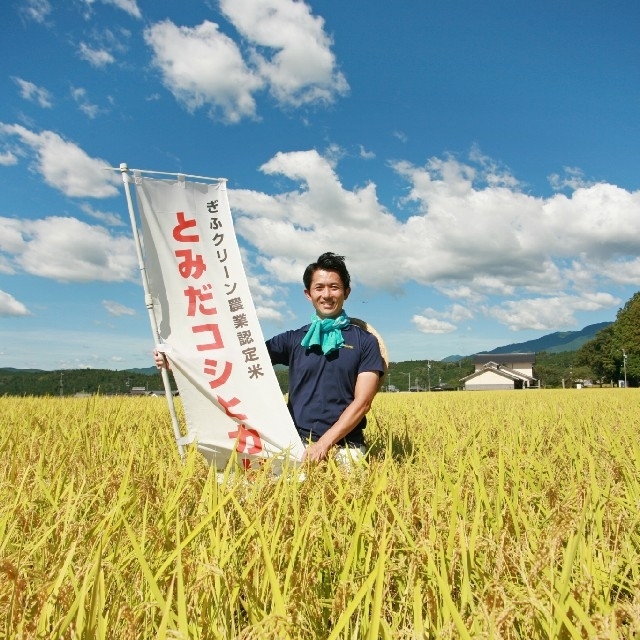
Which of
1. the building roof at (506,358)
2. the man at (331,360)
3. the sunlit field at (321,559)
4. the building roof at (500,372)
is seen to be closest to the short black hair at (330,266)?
the man at (331,360)

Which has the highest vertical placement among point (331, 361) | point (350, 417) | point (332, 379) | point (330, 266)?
point (330, 266)

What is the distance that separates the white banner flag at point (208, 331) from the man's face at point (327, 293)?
47cm

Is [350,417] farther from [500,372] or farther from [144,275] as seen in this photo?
[500,372]

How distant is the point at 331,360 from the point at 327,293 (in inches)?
17.1

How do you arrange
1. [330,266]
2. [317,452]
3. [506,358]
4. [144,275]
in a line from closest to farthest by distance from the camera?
[317,452] < [144,275] < [330,266] < [506,358]

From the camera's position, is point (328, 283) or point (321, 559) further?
point (328, 283)

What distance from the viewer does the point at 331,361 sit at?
3.31 metres

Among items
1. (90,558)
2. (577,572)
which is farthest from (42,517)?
(577,572)

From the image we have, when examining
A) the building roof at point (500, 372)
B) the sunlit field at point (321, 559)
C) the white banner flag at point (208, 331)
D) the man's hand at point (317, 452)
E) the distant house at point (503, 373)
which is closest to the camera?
the sunlit field at point (321, 559)

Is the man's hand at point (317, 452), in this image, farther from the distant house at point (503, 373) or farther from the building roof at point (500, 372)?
the building roof at point (500, 372)

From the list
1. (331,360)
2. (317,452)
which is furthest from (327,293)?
(317,452)

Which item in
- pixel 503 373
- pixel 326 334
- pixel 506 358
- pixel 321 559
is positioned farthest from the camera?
pixel 506 358

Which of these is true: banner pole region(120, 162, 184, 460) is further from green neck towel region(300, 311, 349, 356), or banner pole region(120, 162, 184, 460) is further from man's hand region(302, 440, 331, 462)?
green neck towel region(300, 311, 349, 356)

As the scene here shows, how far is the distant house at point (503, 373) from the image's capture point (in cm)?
6769
